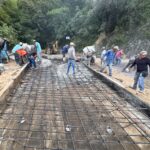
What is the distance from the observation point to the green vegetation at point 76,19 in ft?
97.6

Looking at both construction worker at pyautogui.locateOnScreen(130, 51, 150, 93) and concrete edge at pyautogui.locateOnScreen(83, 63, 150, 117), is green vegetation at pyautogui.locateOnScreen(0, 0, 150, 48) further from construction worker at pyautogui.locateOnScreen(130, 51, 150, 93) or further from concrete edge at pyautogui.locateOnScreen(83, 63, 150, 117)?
concrete edge at pyautogui.locateOnScreen(83, 63, 150, 117)

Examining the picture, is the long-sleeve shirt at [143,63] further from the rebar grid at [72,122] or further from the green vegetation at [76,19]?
the green vegetation at [76,19]

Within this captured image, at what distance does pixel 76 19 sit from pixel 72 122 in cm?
2923

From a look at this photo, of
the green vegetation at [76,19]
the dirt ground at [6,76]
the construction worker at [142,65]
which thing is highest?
the green vegetation at [76,19]

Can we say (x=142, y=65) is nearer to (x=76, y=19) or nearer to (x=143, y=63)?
(x=143, y=63)

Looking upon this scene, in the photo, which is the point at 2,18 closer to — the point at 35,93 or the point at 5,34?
the point at 5,34

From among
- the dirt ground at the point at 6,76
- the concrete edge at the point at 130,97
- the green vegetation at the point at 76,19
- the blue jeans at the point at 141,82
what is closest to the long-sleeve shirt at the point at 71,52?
the concrete edge at the point at 130,97

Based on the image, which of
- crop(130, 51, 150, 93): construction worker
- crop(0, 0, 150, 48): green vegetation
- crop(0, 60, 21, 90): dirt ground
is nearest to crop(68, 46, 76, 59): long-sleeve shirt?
crop(0, 60, 21, 90): dirt ground

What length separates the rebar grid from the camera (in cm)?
472

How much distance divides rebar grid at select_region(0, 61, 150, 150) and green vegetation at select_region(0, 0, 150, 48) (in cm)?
2147

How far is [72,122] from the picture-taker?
5.87 meters

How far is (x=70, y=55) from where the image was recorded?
12008 millimetres

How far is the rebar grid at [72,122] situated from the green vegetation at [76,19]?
21474 millimetres

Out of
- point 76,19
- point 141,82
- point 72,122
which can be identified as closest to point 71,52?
point 141,82
